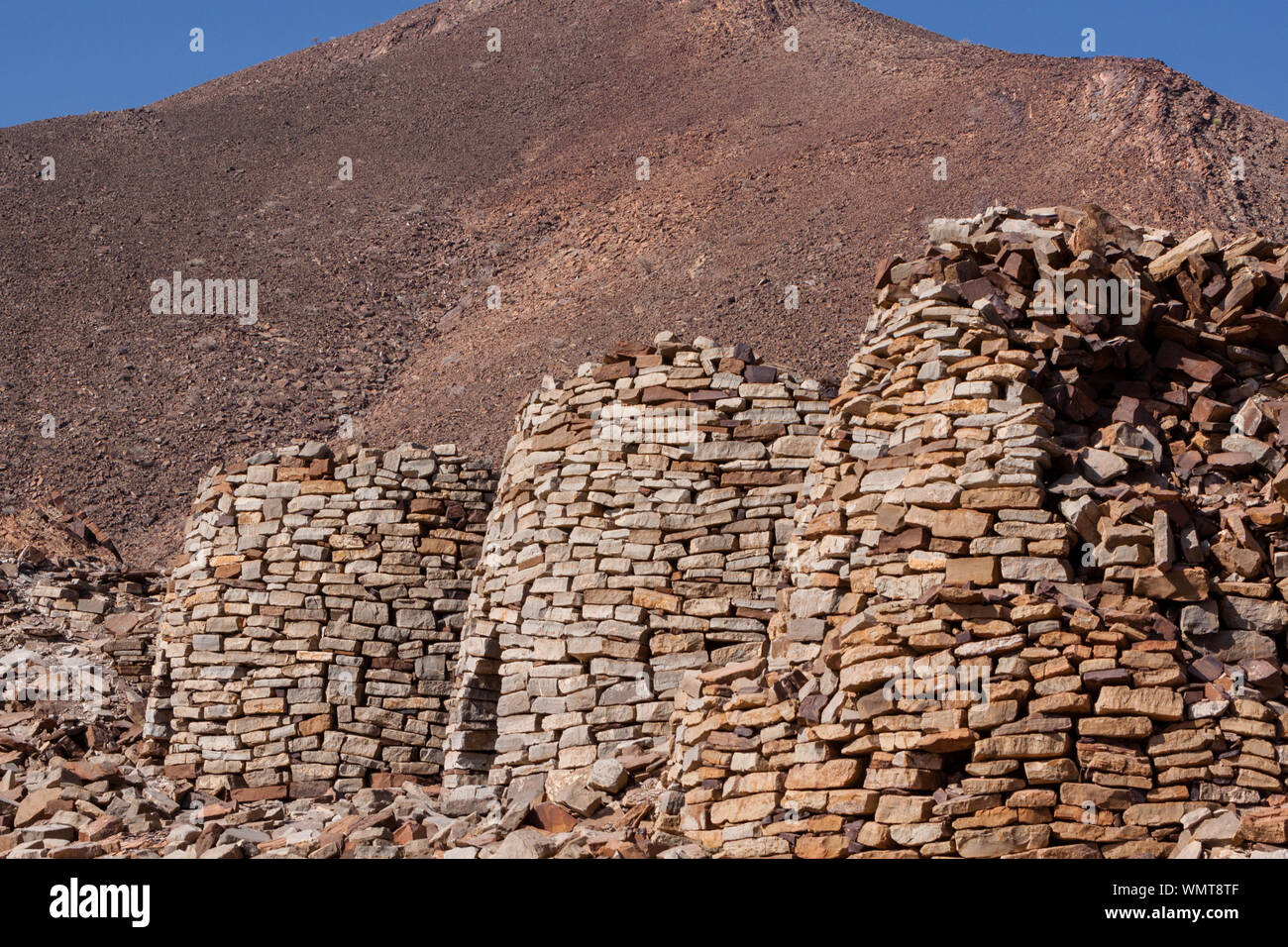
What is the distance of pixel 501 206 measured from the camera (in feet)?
163

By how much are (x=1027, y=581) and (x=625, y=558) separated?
4.29 metres

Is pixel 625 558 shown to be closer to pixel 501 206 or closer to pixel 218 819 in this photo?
pixel 218 819

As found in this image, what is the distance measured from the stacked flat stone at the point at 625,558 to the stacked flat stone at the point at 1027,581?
147cm

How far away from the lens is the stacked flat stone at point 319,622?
14734 millimetres

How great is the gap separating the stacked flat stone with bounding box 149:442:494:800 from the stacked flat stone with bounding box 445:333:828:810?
54.3 inches

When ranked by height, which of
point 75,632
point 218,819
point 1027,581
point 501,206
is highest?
point 501,206

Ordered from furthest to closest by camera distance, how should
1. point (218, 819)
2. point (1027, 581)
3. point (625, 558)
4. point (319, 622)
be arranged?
→ point (319, 622) < point (218, 819) < point (625, 558) < point (1027, 581)

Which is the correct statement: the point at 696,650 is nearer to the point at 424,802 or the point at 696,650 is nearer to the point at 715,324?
the point at 424,802

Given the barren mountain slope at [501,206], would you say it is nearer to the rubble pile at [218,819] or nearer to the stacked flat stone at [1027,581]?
the rubble pile at [218,819]

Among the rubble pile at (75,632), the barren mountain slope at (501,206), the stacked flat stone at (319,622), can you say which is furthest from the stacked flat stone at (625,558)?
the barren mountain slope at (501,206)

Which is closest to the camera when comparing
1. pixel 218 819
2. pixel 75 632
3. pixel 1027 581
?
pixel 1027 581

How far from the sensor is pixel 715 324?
32500 mm

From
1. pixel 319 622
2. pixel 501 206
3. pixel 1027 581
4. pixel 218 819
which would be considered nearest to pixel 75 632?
pixel 319 622

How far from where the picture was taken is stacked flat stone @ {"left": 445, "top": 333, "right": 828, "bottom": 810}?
12586 mm
